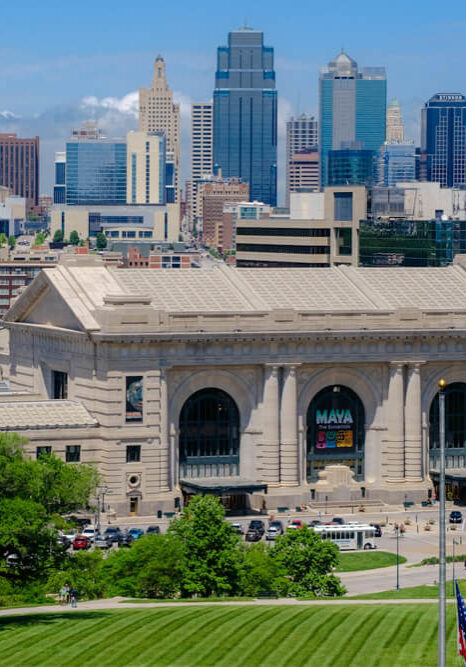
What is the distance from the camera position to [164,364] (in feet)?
542

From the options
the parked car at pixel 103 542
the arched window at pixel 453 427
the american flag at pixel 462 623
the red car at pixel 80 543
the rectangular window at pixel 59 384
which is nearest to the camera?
the american flag at pixel 462 623

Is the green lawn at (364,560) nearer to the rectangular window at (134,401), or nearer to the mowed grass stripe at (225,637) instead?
the rectangular window at (134,401)

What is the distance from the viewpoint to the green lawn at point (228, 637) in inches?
3610

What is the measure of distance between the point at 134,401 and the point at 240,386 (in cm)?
917

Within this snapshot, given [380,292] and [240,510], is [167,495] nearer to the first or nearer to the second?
[240,510]

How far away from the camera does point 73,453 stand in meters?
164

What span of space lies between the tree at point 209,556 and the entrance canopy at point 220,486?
4038cm

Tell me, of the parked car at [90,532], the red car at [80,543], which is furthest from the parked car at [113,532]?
the red car at [80,543]

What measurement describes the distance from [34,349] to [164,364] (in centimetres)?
2035

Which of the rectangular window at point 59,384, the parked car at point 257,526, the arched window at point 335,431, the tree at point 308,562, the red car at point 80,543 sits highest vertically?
the rectangular window at point 59,384

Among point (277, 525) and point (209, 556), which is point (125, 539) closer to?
point (277, 525)

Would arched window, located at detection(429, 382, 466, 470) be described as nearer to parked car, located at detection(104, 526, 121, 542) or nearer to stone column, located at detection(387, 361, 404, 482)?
stone column, located at detection(387, 361, 404, 482)

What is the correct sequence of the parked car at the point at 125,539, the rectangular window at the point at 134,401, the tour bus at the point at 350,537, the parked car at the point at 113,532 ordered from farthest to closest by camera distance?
1. the rectangular window at the point at 134,401
2. the tour bus at the point at 350,537
3. the parked car at the point at 113,532
4. the parked car at the point at 125,539

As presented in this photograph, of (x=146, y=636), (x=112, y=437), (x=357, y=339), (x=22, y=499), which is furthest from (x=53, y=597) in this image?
(x=357, y=339)
